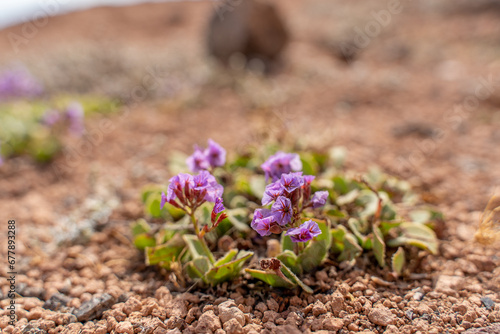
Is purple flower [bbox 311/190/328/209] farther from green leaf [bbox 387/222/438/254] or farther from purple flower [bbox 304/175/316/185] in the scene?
green leaf [bbox 387/222/438/254]

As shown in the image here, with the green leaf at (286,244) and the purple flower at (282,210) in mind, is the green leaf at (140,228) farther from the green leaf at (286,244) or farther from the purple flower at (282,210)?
the purple flower at (282,210)

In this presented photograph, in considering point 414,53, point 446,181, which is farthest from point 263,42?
point 446,181

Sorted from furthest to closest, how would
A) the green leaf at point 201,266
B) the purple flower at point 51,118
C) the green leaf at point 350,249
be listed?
1. the purple flower at point 51,118
2. the green leaf at point 350,249
3. the green leaf at point 201,266

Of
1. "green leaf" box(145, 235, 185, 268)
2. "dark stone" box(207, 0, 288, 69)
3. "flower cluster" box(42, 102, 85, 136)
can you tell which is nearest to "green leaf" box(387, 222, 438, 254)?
"green leaf" box(145, 235, 185, 268)

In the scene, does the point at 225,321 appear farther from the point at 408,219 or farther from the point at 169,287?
the point at 408,219

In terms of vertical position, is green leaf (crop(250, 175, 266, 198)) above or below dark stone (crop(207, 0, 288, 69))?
below

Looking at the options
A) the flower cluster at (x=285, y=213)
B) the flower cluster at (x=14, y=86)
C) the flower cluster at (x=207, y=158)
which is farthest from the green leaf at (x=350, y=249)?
the flower cluster at (x=14, y=86)

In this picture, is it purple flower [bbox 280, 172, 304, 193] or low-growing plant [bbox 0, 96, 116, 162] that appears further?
low-growing plant [bbox 0, 96, 116, 162]
